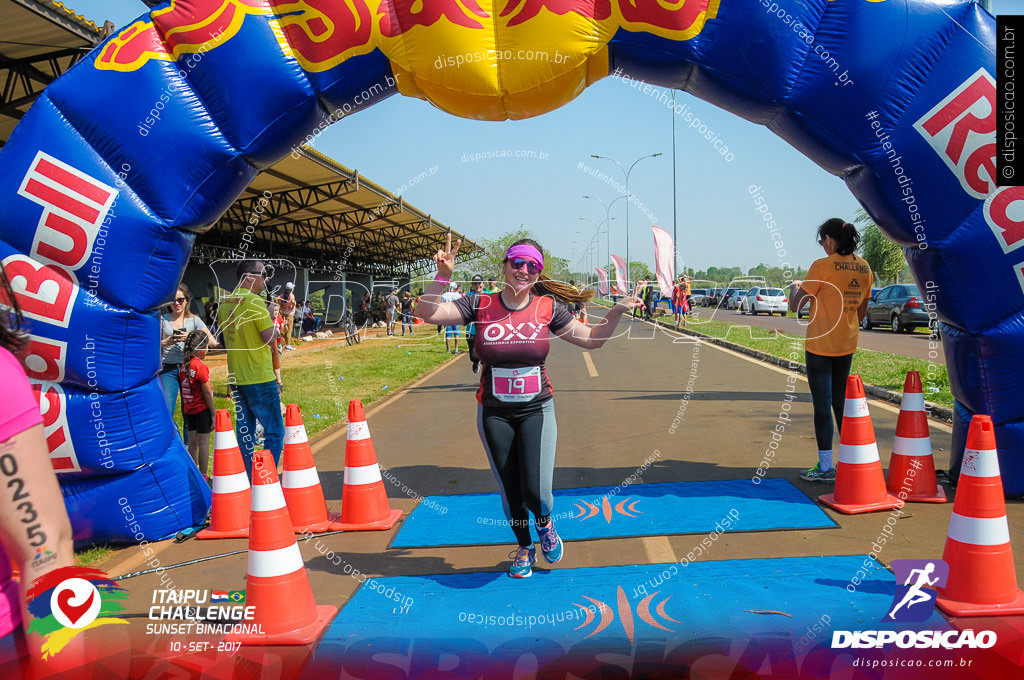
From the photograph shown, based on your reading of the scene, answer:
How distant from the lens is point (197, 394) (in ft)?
18.9

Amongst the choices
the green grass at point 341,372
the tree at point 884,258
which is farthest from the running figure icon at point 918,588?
the tree at point 884,258

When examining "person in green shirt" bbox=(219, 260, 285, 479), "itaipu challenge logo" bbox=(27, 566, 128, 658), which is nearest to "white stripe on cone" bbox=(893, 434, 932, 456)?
"person in green shirt" bbox=(219, 260, 285, 479)

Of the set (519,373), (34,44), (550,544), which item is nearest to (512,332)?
(519,373)

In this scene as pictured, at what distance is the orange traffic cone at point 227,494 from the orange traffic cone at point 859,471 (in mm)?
4338

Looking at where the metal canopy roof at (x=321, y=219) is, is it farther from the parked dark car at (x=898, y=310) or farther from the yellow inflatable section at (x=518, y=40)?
the parked dark car at (x=898, y=310)

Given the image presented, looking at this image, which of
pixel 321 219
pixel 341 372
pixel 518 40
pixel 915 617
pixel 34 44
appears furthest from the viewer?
pixel 321 219

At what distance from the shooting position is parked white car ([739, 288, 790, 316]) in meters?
33.4

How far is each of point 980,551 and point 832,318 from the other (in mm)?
2349

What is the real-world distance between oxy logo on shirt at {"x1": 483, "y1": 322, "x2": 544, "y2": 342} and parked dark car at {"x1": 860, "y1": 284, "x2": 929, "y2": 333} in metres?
19.3

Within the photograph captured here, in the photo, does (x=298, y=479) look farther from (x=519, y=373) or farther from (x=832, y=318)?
(x=832, y=318)

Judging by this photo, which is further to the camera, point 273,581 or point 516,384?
point 516,384

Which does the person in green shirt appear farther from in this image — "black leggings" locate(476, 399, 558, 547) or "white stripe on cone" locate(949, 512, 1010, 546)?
"white stripe on cone" locate(949, 512, 1010, 546)

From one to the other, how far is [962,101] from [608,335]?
2.98 meters

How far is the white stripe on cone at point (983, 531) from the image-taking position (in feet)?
10.8
